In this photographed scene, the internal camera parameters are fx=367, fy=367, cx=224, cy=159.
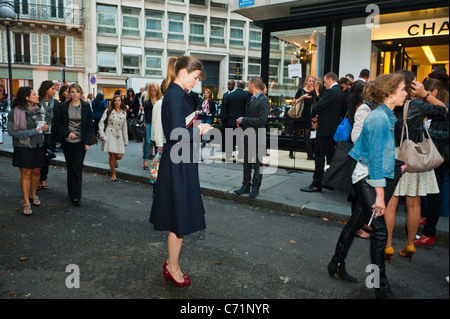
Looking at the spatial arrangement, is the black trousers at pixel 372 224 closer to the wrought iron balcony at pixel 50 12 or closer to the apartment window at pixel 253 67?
the wrought iron balcony at pixel 50 12

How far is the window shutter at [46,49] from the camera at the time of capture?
33.7 meters

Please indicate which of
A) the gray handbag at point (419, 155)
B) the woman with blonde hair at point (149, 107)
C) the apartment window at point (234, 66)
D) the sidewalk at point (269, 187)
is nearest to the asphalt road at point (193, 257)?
the sidewalk at point (269, 187)

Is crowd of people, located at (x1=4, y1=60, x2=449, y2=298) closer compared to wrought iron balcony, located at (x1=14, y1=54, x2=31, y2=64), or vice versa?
crowd of people, located at (x1=4, y1=60, x2=449, y2=298)

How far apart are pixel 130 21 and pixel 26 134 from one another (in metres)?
33.7

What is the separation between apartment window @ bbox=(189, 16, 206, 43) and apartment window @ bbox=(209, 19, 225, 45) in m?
0.93

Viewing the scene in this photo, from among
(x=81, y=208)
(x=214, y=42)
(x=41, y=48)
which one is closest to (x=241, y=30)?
(x=214, y=42)

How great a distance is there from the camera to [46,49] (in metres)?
33.9

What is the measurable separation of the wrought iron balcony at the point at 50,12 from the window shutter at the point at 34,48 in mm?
1587

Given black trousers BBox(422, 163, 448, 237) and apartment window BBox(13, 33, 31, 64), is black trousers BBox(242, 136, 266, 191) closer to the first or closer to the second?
black trousers BBox(422, 163, 448, 237)

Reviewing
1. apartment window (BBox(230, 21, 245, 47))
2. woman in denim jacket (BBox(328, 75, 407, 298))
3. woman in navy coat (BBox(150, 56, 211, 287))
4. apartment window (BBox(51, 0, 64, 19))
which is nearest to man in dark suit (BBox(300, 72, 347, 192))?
woman in denim jacket (BBox(328, 75, 407, 298))

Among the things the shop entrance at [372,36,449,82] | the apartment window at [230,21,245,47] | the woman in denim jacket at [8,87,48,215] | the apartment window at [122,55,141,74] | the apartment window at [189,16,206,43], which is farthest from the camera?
the apartment window at [230,21,245,47]

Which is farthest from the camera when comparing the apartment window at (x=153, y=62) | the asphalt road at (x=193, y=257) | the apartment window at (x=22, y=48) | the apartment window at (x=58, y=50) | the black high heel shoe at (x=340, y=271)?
the apartment window at (x=153, y=62)

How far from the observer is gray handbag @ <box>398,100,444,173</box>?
3656 millimetres
